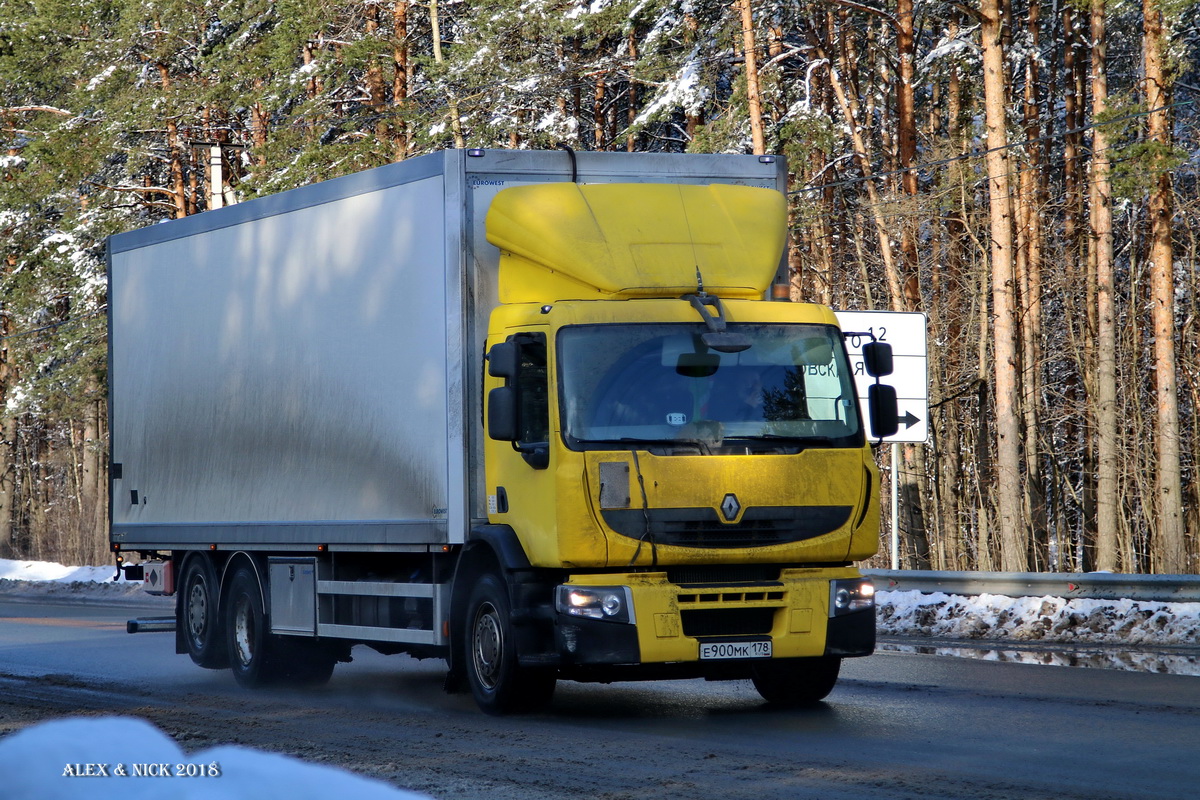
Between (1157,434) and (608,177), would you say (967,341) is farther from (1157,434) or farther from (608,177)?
(608,177)

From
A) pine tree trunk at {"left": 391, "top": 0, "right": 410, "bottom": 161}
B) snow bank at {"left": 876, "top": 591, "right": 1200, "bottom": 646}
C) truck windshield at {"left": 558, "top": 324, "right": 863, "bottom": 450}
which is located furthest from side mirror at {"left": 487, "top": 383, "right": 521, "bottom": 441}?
pine tree trunk at {"left": 391, "top": 0, "right": 410, "bottom": 161}

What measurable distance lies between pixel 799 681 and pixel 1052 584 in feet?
16.6

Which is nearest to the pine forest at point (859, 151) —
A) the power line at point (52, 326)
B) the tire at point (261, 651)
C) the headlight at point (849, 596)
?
the power line at point (52, 326)

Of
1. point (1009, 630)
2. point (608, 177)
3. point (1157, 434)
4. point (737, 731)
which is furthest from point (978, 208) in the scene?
point (737, 731)

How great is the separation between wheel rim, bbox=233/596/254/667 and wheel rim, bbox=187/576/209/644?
55cm

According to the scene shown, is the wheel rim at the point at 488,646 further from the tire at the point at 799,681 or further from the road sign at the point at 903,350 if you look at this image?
the road sign at the point at 903,350

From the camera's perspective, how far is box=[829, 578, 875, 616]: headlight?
32.7 ft

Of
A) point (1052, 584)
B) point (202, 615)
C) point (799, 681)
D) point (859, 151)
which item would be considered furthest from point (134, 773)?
point (859, 151)

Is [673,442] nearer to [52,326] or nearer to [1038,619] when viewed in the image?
[1038,619]

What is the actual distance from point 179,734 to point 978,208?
19.9 meters

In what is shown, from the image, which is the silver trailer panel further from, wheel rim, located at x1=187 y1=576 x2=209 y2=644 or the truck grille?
the truck grille

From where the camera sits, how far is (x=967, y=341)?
2628 centimetres

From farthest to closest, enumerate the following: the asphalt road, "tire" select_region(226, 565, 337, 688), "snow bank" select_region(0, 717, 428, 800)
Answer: "tire" select_region(226, 565, 337, 688)
the asphalt road
"snow bank" select_region(0, 717, 428, 800)

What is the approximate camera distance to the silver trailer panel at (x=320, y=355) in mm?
10570
